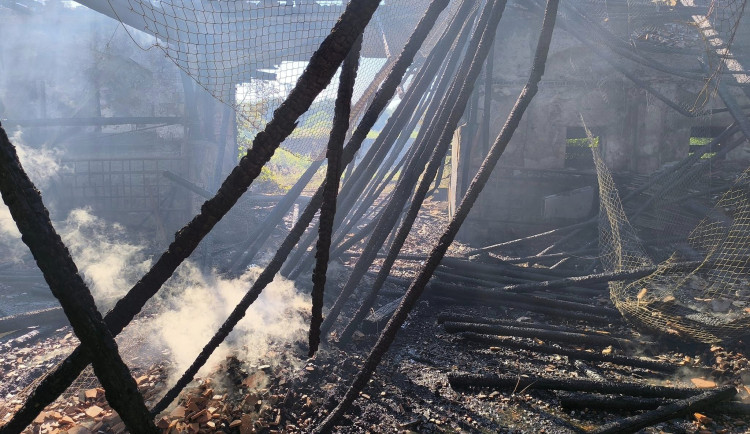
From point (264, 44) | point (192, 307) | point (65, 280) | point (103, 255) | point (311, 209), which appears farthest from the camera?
point (103, 255)

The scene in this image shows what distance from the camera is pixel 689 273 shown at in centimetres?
623

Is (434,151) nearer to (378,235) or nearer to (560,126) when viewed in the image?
(378,235)

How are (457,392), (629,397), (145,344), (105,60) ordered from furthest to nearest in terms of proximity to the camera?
(105,60) → (145,344) → (457,392) → (629,397)

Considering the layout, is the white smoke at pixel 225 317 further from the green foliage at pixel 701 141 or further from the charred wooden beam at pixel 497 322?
the green foliage at pixel 701 141

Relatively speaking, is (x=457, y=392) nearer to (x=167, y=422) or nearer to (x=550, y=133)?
(x=167, y=422)

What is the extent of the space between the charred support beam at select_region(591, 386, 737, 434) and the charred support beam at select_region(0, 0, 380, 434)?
3.26 meters

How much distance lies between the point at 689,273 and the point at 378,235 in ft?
15.1

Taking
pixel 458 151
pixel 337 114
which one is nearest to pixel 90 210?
pixel 458 151

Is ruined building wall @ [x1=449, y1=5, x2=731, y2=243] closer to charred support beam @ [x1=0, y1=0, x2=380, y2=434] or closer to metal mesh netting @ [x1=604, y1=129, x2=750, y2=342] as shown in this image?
metal mesh netting @ [x1=604, y1=129, x2=750, y2=342]

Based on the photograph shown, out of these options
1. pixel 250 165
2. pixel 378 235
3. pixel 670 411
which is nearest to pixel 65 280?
pixel 250 165

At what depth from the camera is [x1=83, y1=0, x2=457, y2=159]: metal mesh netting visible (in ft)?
15.2

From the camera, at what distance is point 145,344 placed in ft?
16.7

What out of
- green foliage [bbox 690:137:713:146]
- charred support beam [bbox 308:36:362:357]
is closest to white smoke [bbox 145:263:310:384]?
charred support beam [bbox 308:36:362:357]

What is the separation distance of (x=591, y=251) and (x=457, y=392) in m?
→ 5.72
